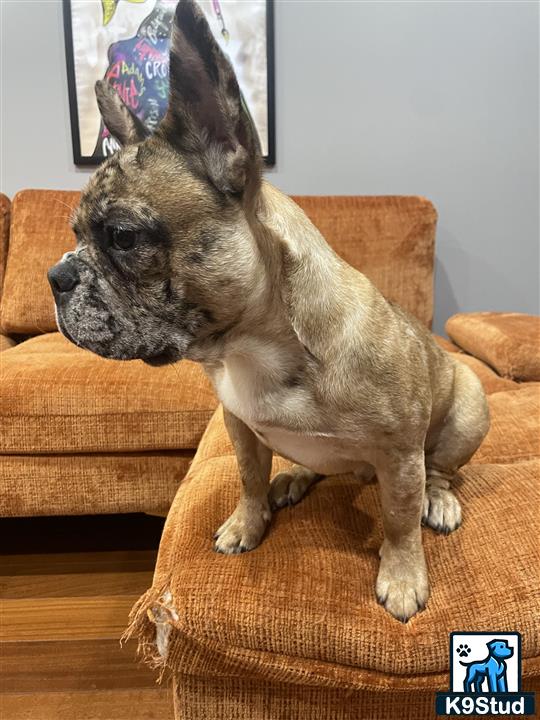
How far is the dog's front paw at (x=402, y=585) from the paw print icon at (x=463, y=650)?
68 millimetres

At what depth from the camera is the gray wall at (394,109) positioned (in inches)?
91.2

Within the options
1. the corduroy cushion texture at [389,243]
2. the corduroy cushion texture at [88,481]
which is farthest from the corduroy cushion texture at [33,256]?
the corduroy cushion texture at [389,243]

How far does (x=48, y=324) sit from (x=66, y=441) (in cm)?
88

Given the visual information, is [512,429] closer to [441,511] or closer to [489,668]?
[441,511]

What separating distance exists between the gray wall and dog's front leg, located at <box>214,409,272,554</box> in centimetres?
182

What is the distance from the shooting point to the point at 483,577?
2.66ft

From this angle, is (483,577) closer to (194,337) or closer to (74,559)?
(194,337)

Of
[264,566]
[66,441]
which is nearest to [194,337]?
[264,566]

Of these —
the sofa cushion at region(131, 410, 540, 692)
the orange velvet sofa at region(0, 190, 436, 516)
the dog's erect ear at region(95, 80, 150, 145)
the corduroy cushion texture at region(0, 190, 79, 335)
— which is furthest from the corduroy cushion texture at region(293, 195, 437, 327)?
the dog's erect ear at region(95, 80, 150, 145)

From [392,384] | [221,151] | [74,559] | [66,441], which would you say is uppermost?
[221,151]

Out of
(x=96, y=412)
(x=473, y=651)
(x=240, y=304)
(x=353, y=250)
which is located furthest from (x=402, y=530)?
(x=353, y=250)

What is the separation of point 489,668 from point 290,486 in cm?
44

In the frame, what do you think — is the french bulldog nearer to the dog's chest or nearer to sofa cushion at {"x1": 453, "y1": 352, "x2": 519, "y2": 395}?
the dog's chest

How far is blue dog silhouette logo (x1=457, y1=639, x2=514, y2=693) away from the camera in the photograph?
0.74 m
